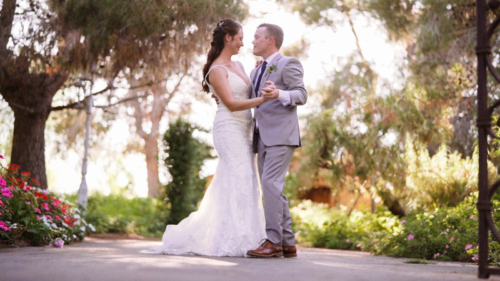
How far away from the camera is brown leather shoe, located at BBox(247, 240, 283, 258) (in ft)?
14.1

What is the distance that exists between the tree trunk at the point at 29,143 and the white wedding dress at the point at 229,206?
545 cm

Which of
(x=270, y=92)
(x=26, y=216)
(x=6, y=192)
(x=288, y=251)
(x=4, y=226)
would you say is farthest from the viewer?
(x=26, y=216)

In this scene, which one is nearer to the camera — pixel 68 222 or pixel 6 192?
pixel 6 192

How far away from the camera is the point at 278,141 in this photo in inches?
179

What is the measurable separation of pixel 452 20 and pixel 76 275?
794 cm

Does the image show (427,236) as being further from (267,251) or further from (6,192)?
(6,192)

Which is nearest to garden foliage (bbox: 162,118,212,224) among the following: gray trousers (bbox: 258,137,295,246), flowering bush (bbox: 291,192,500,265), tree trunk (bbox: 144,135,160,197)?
flowering bush (bbox: 291,192,500,265)

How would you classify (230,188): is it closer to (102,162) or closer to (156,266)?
(156,266)

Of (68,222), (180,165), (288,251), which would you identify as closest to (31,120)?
(68,222)

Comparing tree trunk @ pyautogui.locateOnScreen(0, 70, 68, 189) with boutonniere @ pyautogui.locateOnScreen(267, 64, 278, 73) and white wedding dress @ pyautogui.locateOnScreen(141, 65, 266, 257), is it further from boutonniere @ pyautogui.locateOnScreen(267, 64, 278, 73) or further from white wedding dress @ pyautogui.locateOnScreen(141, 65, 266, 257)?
boutonniere @ pyautogui.locateOnScreen(267, 64, 278, 73)

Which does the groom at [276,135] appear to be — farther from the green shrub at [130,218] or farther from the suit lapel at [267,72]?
the green shrub at [130,218]

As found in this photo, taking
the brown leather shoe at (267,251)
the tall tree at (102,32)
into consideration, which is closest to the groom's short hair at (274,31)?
the brown leather shoe at (267,251)

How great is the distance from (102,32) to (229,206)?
3909 millimetres

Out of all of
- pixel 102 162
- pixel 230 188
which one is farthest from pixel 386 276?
pixel 102 162
